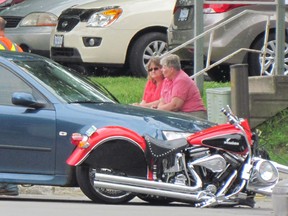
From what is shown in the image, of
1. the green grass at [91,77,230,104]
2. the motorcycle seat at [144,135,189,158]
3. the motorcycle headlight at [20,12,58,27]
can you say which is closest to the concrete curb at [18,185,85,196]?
the motorcycle seat at [144,135,189,158]

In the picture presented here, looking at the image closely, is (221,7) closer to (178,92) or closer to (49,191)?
(178,92)

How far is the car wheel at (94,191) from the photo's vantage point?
35.6 ft

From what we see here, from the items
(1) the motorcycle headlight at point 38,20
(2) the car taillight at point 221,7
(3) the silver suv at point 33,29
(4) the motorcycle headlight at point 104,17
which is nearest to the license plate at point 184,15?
(2) the car taillight at point 221,7

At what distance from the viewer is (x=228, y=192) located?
34.6 feet

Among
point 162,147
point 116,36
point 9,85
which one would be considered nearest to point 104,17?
point 116,36

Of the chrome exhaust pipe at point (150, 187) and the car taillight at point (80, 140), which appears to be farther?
the car taillight at point (80, 140)

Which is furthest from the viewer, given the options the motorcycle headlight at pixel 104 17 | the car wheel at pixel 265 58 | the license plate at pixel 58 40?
the license plate at pixel 58 40

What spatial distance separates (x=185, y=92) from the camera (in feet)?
44.5

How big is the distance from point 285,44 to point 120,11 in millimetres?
3156

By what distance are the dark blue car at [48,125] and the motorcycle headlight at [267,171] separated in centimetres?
88

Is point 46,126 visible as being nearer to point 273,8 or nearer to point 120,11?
point 273,8

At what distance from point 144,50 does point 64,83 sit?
6.62 meters

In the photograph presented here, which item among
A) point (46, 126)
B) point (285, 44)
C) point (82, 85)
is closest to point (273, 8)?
point (285, 44)

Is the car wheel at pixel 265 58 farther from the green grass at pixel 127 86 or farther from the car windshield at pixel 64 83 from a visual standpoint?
the car windshield at pixel 64 83
